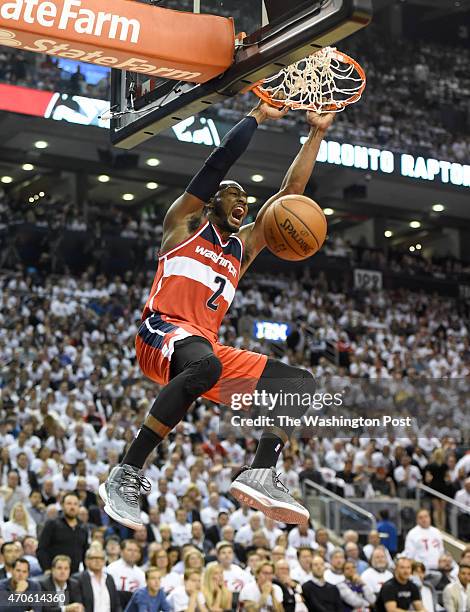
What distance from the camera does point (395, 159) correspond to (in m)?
26.4

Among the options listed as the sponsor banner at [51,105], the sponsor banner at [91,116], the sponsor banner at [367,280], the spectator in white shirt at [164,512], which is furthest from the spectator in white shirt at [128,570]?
the sponsor banner at [367,280]

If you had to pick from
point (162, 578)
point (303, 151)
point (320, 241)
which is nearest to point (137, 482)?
point (320, 241)

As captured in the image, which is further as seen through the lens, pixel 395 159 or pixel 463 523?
pixel 395 159

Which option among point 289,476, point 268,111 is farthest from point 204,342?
point 289,476

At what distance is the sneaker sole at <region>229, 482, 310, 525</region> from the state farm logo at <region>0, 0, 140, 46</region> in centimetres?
243

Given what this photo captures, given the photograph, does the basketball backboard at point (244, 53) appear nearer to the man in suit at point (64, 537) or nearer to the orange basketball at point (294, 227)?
the orange basketball at point (294, 227)

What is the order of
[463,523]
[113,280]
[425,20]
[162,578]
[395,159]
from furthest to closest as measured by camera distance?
[425,20]
[395,159]
[113,280]
[463,523]
[162,578]

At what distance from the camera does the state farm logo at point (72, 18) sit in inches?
207

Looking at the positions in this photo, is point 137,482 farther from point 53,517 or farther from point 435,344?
point 435,344

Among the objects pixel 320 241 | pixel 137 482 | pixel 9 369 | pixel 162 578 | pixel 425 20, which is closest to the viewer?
pixel 137 482

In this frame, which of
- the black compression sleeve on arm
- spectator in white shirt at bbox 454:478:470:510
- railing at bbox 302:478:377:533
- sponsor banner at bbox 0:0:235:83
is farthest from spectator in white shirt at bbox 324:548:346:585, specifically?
sponsor banner at bbox 0:0:235:83

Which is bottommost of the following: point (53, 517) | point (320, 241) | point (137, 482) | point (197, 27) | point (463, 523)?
point (463, 523)

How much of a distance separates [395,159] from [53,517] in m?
17.0

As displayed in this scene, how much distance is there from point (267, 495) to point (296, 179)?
1.92 meters
